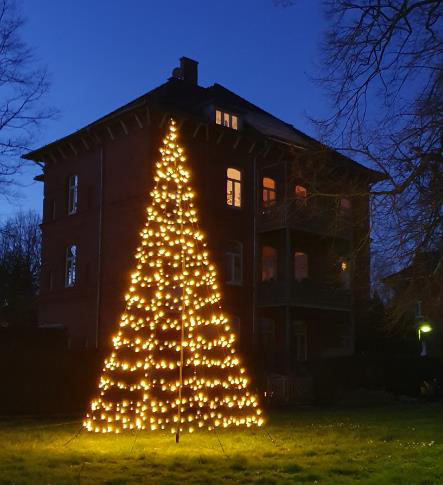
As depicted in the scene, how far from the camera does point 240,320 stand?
27.1m

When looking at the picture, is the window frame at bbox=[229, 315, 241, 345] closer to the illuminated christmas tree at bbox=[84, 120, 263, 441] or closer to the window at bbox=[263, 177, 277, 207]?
the window at bbox=[263, 177, 277, 207]

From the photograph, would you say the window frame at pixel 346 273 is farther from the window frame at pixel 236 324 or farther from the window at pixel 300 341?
the window frame at pixel 236 324

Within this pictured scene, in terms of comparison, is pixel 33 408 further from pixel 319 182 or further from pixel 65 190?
pixel 65 190

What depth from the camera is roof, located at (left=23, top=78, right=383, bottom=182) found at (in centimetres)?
2620

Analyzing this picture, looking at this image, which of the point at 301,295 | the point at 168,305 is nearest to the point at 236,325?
the point at 301,295

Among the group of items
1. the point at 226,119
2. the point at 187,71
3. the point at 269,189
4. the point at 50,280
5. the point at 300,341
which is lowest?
the point at 300,341

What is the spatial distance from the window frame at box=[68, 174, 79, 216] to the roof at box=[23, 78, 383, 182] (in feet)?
5.20

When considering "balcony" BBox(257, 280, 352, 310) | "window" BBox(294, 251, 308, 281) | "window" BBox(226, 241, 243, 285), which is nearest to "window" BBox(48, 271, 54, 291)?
"window" BBox(226, 241, 243, 285)

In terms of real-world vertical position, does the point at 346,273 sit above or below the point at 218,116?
below

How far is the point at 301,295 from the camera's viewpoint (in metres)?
27.0

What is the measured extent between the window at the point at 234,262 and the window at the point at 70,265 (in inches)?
243

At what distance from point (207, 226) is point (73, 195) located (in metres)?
6.48

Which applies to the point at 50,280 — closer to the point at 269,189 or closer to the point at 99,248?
the point at 99,248

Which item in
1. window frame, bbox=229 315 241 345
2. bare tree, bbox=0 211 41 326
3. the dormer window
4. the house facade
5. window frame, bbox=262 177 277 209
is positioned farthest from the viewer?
bare tree, bbox=0 211 41 326
